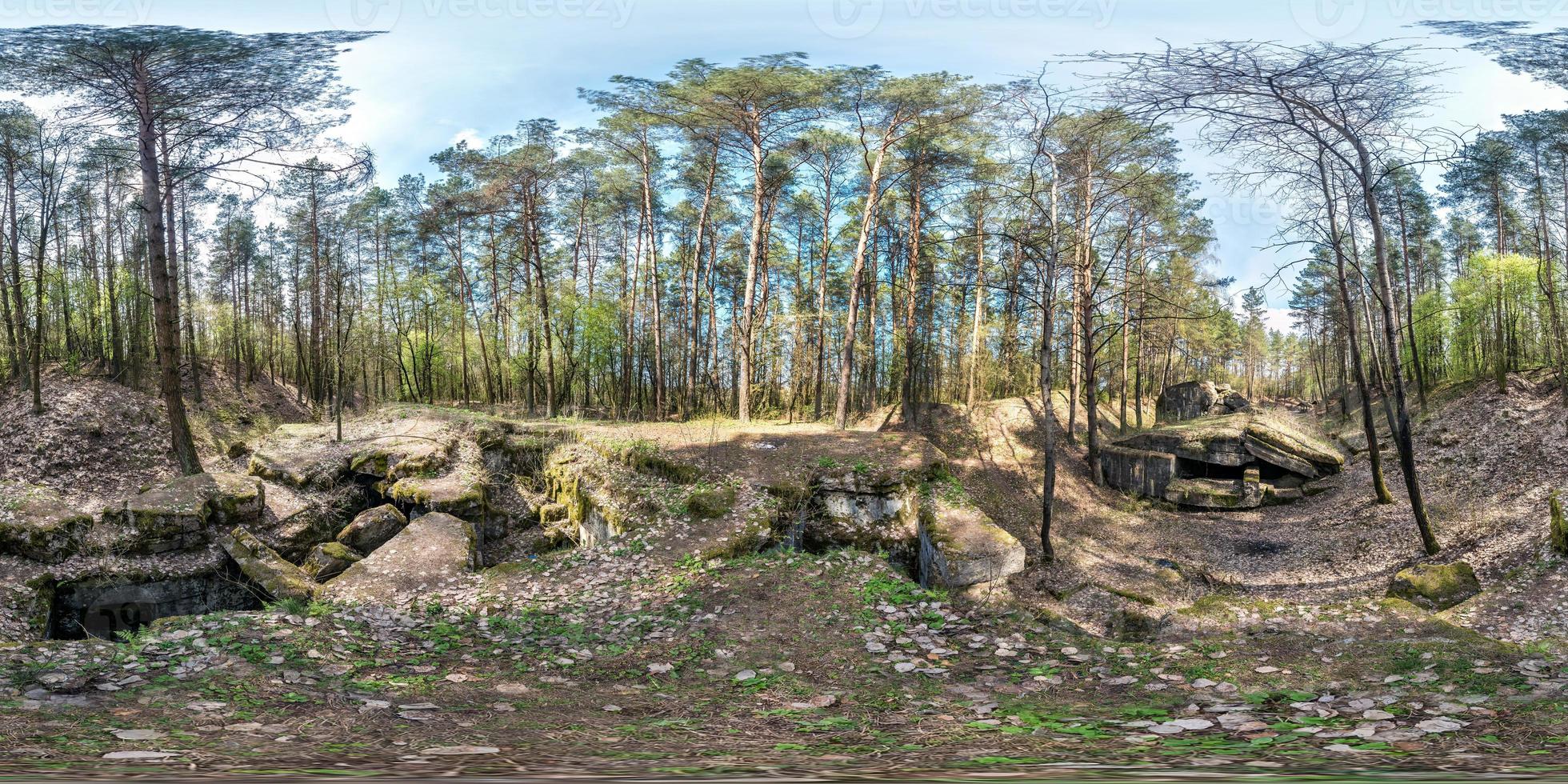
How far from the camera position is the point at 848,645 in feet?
23.8

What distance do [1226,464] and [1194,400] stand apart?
11.3 m

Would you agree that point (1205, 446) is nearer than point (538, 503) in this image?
No

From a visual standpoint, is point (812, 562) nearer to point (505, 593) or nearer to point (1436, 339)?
point (505, 593)

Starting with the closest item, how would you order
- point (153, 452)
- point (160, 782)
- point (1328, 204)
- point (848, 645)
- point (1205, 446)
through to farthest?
point (160, 782)
point (848, 645)
point (1328, 204)
point (153, 452)
point (1205, 446)

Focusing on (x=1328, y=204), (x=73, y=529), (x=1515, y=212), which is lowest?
(x=73, y=529)

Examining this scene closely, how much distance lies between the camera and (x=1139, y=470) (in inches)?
740

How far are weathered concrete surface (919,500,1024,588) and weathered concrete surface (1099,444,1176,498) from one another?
917cm

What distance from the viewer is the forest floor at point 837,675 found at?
324 centimetres

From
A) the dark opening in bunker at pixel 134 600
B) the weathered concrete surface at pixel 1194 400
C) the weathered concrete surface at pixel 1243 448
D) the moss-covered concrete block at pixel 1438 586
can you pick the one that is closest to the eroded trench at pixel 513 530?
the dark opening in bunker at pixel 134 600

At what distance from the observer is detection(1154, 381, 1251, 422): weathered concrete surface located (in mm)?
27953

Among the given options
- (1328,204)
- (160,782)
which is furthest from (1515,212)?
(160,782)

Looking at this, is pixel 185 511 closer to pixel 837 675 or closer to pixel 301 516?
pixel 301 516

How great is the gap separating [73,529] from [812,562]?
11367mm

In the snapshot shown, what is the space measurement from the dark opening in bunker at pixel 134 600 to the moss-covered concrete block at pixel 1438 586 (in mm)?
16023
